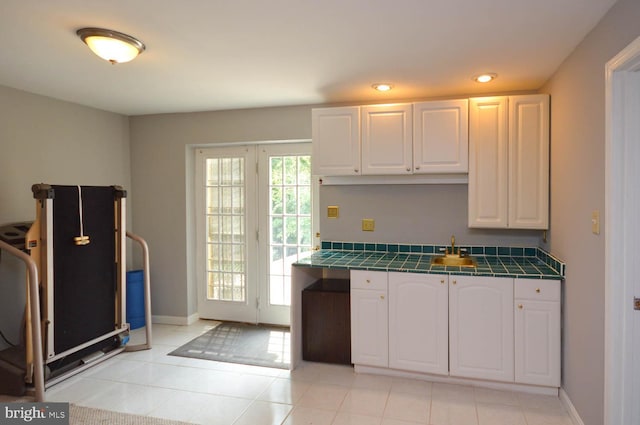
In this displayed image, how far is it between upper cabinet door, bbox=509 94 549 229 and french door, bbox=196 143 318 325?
6.31 ft

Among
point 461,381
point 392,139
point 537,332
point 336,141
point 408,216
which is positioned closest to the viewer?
point 537,332

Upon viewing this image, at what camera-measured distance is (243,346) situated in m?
3.90

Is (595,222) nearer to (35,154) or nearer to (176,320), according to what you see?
(176,320)

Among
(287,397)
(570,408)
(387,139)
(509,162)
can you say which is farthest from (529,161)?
(287,397)

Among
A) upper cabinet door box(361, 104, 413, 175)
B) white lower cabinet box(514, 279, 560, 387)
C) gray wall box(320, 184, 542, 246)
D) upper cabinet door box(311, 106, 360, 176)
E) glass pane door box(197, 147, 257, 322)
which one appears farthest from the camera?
glass pane door box(197, 147, 257, 322)

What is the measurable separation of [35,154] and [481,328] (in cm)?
400

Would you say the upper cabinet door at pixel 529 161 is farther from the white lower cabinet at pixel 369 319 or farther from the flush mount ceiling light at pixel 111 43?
the flush mount ceiling light at pixel 111 43

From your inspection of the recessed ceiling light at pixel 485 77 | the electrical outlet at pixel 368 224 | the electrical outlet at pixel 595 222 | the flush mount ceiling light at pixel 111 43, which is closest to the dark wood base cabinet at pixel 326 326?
the electrical outlet at pixel 368 224

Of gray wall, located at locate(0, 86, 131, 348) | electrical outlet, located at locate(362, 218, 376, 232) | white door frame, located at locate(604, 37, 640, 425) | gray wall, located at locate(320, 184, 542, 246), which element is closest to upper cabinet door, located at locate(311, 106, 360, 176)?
gray wall, located at locate(320, 184, 542, 246)

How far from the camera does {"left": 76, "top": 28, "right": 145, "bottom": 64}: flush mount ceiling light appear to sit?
2285mm

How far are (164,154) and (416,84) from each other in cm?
285

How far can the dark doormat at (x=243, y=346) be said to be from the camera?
3.60m

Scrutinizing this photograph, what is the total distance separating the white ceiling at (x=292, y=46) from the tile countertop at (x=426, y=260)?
141cm

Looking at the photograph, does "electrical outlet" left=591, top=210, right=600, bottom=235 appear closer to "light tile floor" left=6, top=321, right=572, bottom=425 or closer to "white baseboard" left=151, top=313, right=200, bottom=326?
"light tile floor" left=6, top=321, right=572, bottom=425
